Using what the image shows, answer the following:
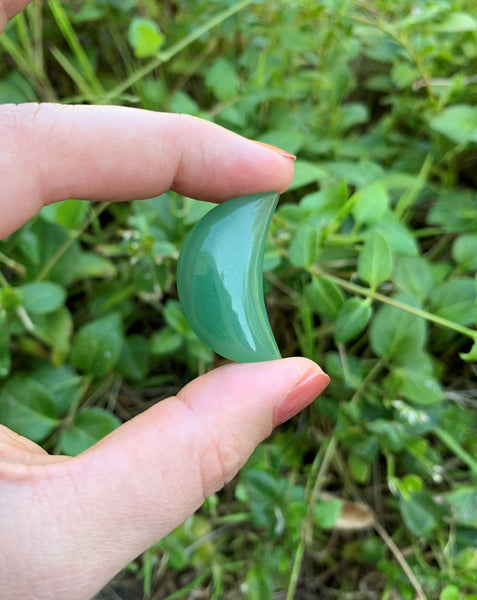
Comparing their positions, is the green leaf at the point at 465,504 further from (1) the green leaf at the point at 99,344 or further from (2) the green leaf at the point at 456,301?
(1) the green leaf at the point at 99,344

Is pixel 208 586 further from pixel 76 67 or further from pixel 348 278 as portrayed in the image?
pixel 76 67

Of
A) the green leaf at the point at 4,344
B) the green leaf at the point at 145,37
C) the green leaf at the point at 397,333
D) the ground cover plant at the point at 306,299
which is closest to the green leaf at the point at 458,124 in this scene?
the ground cover plant at the point at 306,299

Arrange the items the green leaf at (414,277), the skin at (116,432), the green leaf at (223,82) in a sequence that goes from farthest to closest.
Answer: the green leaf at (223,82)
the green leaf at (414,277)
the skin at (116,432)

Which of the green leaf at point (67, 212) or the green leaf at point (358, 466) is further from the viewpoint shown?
the green leaf at point (358, 466)

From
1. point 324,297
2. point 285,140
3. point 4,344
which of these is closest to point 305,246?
point 324,297

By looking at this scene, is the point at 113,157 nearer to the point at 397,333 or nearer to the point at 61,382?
the point at 61,382

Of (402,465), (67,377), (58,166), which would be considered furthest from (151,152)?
(402,465)

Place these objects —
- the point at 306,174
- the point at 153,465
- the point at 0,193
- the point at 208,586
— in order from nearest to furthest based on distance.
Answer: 1. the point at 153,465
2. the point at 0,193
3. the point at 306,174
4. the point at 208,586
